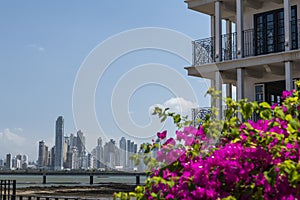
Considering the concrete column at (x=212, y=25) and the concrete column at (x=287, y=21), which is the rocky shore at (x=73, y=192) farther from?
the concrete column at (x=287, y=21)

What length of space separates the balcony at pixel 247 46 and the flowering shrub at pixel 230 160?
13.1m

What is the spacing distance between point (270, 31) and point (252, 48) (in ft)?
2.79

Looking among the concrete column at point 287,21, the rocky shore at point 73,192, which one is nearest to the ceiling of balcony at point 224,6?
the concrete column at point 287,21

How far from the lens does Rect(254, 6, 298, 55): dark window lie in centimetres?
1736

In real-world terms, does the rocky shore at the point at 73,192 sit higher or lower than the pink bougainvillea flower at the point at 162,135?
lower

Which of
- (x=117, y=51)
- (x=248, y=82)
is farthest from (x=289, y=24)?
(x=117, y=51)

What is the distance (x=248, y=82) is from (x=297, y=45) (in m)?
2.66

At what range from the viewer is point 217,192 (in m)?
3.78

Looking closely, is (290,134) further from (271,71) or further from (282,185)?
(271,71)

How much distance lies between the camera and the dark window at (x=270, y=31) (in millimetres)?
17359

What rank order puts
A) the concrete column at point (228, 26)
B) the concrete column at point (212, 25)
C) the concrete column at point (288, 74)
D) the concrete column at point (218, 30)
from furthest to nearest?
1. the concrete column at point (212, 25)
2. the concrete column at point (228, 26)
3. the concrete column at point (218, 30)
4. the concrete column at point (288, 74)

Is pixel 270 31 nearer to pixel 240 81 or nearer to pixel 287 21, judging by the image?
pixel 287 21

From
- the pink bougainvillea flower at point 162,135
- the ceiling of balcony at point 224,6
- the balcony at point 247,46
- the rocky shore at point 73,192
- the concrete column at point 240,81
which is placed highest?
the ceiling of balcony at point 224,6

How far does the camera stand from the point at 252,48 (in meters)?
17.6
